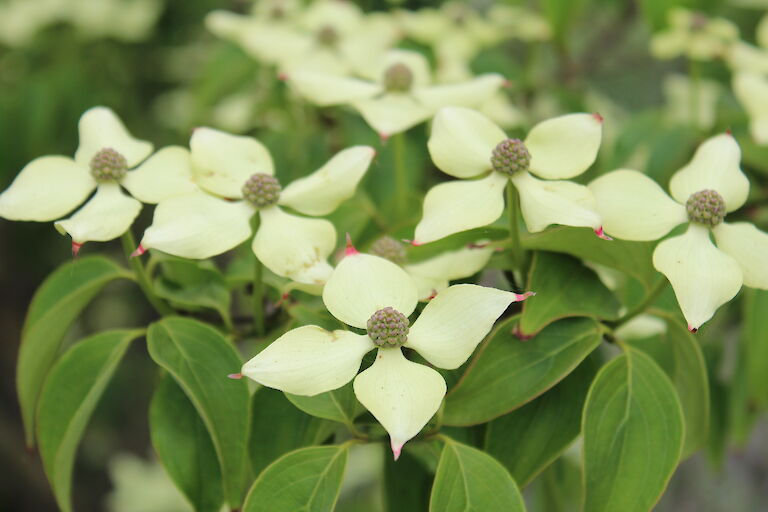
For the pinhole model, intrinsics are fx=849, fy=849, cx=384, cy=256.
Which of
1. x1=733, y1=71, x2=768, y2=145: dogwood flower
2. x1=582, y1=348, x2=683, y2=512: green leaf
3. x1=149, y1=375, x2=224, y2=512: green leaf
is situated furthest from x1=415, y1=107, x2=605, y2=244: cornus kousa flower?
x1=733, y1=71, x2=768, y2=145: dogwood flower

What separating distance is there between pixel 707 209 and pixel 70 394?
51cm

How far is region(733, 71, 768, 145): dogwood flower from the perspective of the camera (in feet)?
2.99

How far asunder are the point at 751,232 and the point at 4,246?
2096 millimetres

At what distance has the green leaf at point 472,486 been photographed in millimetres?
550

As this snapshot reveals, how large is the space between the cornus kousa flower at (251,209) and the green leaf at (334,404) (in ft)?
0.27

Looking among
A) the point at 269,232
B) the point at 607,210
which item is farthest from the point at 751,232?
the point at 269,232

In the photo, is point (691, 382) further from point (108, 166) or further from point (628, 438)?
point (108, 166)

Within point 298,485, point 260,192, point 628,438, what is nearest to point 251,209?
point 260,192

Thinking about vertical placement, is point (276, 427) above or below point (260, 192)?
below

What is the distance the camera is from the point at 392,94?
2.93 feet

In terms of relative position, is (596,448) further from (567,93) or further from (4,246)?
(4,246)

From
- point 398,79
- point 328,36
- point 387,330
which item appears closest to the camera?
point 387,330

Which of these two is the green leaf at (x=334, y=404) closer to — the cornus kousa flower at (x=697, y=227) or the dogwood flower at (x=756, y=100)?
the cornus kousa flower at (x=697, y=227)

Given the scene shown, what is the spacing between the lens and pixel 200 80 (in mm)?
1322
